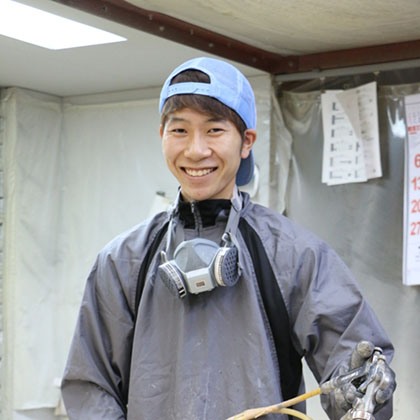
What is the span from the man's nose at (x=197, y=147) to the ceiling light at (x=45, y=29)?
0.88 meters

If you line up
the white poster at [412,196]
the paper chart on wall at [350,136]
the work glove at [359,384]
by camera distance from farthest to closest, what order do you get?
the paper chart on wall at [350,136] < the white poster at [412,196] < the work glove at [359,384]

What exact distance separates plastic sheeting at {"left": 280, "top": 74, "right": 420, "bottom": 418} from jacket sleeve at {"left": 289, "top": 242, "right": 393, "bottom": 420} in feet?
3.86

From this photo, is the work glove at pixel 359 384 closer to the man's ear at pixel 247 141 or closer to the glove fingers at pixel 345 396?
the glove fingers at pixel 345 396

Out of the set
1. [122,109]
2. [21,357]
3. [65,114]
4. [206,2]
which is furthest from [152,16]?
[21,357]

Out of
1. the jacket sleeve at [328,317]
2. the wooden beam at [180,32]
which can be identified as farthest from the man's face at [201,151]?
the wooden beam at [180,32]

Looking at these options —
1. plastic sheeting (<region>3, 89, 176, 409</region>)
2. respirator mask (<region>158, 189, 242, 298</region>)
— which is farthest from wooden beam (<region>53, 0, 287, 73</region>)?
respirator mask (<region>158, 189, 242, 298</region>)

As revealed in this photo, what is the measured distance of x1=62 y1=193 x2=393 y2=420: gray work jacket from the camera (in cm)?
189

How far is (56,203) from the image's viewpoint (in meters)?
3.98

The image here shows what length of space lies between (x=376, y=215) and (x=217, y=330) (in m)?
1.36

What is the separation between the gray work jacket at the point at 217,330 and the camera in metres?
1.89

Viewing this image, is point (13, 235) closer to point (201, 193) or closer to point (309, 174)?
point (309, 174)

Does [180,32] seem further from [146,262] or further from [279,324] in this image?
[279,324]

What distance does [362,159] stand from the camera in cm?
311

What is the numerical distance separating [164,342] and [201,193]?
14.4 inches
